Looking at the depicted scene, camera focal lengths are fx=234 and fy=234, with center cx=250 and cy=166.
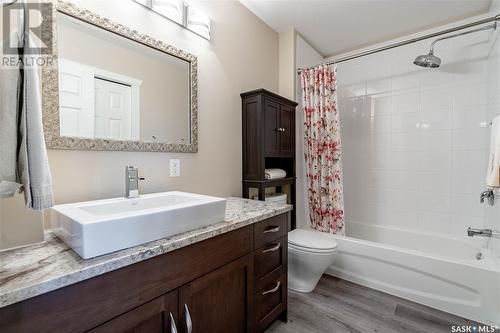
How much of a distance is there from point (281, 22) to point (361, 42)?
1.07 m

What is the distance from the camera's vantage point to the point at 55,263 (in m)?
0.69

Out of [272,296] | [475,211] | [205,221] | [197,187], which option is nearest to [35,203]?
[205,221]

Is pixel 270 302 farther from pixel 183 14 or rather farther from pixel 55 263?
pixel 183 14

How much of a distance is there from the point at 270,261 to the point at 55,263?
1.04m

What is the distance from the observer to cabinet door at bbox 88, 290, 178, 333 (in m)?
0.73

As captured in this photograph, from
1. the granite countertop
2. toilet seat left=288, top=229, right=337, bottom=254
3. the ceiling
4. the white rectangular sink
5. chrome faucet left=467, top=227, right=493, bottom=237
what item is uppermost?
the ceiling

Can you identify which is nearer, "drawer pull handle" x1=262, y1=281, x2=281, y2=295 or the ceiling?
"drawer pull handle" x1=262, y1=281, x2=281, y2=295

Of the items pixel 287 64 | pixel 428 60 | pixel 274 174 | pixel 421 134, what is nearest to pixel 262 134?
pixel 274 174

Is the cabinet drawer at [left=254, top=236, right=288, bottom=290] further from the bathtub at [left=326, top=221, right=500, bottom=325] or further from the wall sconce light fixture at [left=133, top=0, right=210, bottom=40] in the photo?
the wall sconce light fixture at [left=133, top=0, right=210, bottom=40]

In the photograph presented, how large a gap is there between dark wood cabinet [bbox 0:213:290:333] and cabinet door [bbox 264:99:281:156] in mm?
687

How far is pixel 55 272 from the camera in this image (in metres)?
0.63

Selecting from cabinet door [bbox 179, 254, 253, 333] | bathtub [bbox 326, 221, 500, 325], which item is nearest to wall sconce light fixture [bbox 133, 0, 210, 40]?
cabinet door [bbox 179, 254, 253, 333]

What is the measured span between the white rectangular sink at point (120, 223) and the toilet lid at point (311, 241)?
3.29 feet

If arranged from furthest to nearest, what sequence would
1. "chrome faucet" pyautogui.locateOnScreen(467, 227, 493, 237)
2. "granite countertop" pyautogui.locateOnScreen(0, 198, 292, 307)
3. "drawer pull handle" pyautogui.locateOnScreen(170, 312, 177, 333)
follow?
1. "chrome faucet" pyautogui.locateOnScreen(467, 227, 493, 237)
2. "drawer pull handle" pyautogui.locateOnScreen(170, 312, 177, 333)
3. "granite countertop" pyautogui.locateOnScreen(0, 198, 292, 307)
